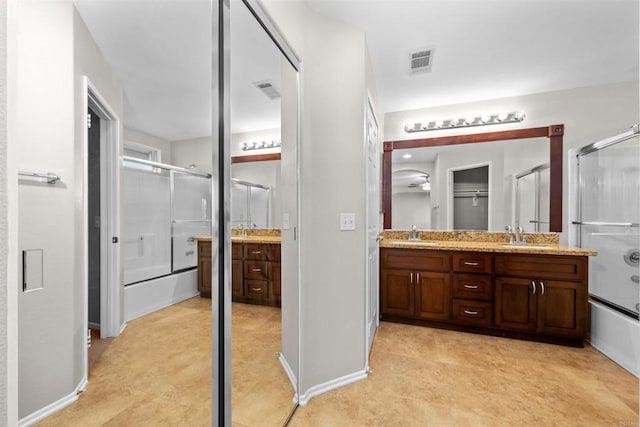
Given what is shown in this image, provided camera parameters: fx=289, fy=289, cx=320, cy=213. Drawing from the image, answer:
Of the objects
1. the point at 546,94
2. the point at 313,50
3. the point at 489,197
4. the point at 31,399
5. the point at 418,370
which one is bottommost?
the point at 418,370

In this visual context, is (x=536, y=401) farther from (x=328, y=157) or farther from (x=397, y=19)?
(x=397, y=19)

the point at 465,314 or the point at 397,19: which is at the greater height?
the point at 397,19

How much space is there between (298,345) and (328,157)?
44.9 inches

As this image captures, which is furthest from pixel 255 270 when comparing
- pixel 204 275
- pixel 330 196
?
pixel 330 196

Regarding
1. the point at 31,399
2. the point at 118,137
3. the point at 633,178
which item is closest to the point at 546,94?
the point at 633,178

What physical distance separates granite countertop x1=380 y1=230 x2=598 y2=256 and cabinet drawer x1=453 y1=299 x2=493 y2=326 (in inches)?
19.4

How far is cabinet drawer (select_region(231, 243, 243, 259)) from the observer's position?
1.15 metres

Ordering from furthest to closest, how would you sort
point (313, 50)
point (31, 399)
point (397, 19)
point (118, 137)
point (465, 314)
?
point (465, 314)
point (397, 19)
point (313, 50)
point (118, 137)
point (31, 399)

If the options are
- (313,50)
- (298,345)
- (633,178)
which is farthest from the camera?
(633,178)

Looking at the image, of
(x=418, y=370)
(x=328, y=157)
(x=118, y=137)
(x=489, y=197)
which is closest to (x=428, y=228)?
(x=489, y=197)

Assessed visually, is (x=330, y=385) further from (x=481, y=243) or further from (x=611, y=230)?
(x=611, y=230)

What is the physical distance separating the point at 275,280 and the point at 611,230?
3018 millimetres

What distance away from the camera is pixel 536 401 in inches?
67.7

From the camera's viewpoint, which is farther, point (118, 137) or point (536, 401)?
point (536, 401)
